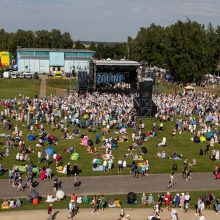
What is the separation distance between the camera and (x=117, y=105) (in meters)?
44.1

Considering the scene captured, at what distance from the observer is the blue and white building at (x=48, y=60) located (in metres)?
83.5

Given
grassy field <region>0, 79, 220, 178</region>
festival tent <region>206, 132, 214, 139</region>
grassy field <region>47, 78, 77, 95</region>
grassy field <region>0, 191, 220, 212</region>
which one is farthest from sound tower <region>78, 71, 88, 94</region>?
grassy field <region>0, 191, 220, 212</region>

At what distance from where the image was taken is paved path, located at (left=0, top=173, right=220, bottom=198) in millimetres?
23344

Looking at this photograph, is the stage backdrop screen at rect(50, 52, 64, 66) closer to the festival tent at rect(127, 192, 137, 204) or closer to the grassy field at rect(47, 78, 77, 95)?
the grassy field at rect(47, 78, 77, 95)

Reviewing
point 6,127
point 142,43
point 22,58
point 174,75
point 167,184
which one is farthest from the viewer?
point 142,43

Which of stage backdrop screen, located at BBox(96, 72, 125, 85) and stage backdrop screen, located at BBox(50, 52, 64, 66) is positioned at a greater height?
stage backdrop screen, located at BBox(50, 52, 64, 66)

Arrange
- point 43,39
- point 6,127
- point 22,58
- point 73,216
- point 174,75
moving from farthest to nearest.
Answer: point 43,39 → point 22,58 → point 174,75 → point 6,127 → point 73,216

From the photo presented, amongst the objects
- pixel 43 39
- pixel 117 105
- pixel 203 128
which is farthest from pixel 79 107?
pixel 43 39

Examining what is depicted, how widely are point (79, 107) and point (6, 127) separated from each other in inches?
381

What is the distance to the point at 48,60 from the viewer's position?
8425 centimetres

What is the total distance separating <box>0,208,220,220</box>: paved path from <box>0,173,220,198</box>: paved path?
2390 millimetres

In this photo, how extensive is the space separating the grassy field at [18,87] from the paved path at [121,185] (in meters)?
34.4

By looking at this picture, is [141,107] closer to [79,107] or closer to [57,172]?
[79,107]

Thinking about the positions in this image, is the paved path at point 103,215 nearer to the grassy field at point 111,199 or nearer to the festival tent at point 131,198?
the grassy field at point 111,199
